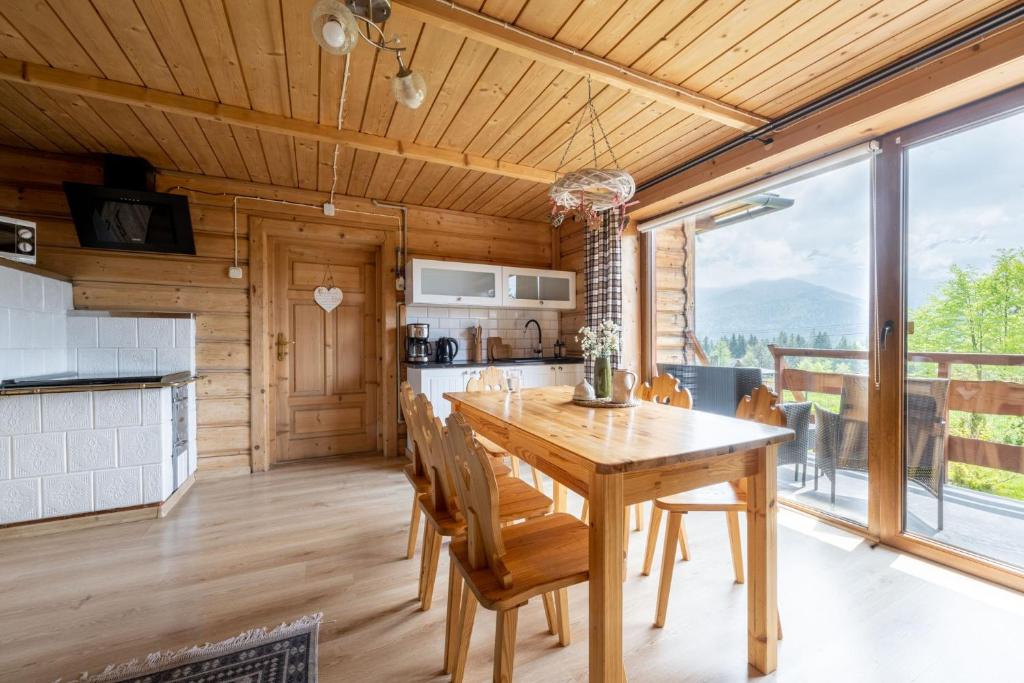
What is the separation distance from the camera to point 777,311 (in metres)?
2.86

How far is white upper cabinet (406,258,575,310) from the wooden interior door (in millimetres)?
593

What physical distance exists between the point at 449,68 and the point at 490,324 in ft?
8.86

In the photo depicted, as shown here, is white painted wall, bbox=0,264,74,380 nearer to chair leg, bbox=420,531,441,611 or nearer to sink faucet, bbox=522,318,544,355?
chair leg, bbox=420,531,441,611

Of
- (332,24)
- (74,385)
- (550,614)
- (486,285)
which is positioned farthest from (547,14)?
(74,385)

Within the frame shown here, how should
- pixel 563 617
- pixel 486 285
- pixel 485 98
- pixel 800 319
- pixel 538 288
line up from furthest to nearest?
pixel 538 288 < pixel 486 285 < pixel 800 319 < pixel 485 98 < pixel 563 617

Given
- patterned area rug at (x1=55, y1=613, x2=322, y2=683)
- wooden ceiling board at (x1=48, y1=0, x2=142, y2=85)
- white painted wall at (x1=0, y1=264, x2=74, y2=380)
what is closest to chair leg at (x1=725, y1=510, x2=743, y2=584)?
patterned area rug at (x1=55, y1=613, x2=322, y2=683)

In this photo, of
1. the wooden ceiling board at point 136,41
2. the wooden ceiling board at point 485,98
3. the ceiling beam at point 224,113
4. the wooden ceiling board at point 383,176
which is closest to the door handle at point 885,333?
the wooden ceiling board at point 485,98

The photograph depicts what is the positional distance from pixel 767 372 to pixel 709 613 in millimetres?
1776

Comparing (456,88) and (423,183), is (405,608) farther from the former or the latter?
(423,183)

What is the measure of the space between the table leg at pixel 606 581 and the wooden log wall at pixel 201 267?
3.24 meters

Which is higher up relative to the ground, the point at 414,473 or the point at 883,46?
the point at 883,46

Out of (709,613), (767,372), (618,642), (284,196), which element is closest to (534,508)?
(618,642)

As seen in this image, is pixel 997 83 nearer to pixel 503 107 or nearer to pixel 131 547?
pixel 503 107

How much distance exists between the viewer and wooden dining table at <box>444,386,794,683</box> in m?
1.17
